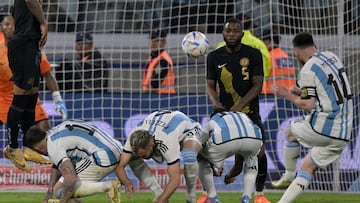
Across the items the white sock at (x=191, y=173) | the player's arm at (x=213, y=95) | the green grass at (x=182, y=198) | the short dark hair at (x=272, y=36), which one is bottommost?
the green grass at (x=182, y=198)

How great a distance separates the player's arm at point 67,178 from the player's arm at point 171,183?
0.90 meters

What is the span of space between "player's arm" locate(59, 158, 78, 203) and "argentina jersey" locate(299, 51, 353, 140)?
2.52m

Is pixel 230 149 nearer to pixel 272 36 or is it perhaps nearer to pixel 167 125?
pixel 167 125

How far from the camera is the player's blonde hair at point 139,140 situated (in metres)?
9.23

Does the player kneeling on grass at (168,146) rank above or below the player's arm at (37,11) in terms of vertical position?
below

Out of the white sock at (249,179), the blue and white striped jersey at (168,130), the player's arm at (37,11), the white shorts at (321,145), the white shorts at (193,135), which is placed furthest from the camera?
the player's arm at (37,11)

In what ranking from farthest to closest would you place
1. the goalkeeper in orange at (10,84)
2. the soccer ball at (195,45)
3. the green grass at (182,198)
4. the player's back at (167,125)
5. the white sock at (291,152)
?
the goalkeeper in orange at (10,84), the green grass at (182,198), the soccer ball at (195,45), the white sock at (291,152), the player's back at (167,125)

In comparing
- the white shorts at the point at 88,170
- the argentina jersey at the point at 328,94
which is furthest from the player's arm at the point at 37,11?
the argentina jersey at the point at 328,94

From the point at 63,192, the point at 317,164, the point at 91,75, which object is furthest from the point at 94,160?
the point at 91,75

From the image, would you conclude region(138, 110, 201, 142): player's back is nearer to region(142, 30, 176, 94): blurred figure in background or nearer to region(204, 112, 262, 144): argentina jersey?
region(204, 112, 262, 144): argentina jersey

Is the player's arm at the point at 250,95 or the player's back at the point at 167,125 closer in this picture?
the player's back at the point at 167,125

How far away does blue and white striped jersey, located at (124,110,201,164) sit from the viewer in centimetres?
942

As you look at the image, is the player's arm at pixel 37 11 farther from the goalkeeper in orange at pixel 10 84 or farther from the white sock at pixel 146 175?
the white sock at pixel 146 175

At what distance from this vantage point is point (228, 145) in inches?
396
